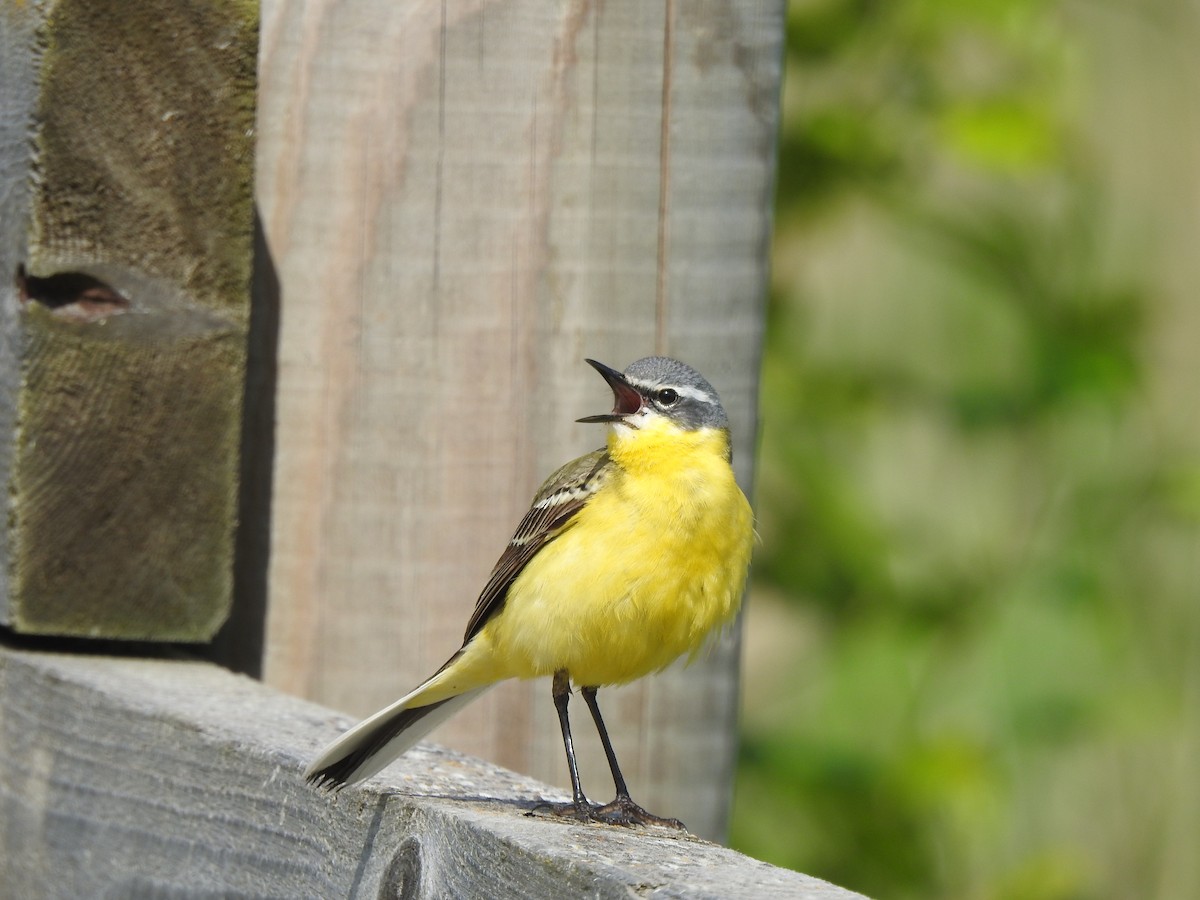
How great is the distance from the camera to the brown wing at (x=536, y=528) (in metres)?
2.94

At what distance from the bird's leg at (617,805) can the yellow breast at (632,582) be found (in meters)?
0.07

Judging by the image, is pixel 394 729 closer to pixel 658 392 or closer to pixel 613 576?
pixel 613 576

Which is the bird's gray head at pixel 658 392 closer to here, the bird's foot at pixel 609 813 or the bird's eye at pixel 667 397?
the bird's eye at pixel 667 397

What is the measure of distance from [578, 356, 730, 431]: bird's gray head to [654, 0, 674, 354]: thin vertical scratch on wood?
0.08 metres

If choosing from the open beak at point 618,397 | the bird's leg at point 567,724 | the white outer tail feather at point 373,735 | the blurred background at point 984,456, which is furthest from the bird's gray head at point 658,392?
the blurred background at point 984,456

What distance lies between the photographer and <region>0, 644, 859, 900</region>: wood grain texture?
6.07ft

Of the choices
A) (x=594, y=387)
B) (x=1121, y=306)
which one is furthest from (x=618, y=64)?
(x=1121, y=306)

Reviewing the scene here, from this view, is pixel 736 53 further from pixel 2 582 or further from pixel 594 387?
pixel 2 582

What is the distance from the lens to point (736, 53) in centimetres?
299

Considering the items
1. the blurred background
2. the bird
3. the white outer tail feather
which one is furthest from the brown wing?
the blurred background

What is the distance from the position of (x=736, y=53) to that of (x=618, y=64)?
0.25m

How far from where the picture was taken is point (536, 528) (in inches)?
116

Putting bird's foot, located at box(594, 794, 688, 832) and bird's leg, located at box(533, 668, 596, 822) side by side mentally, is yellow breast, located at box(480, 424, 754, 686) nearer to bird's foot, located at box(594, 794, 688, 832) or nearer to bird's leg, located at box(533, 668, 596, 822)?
bird's leg, located at box(533, 668, 596, 822)

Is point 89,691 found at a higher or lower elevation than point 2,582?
lower
